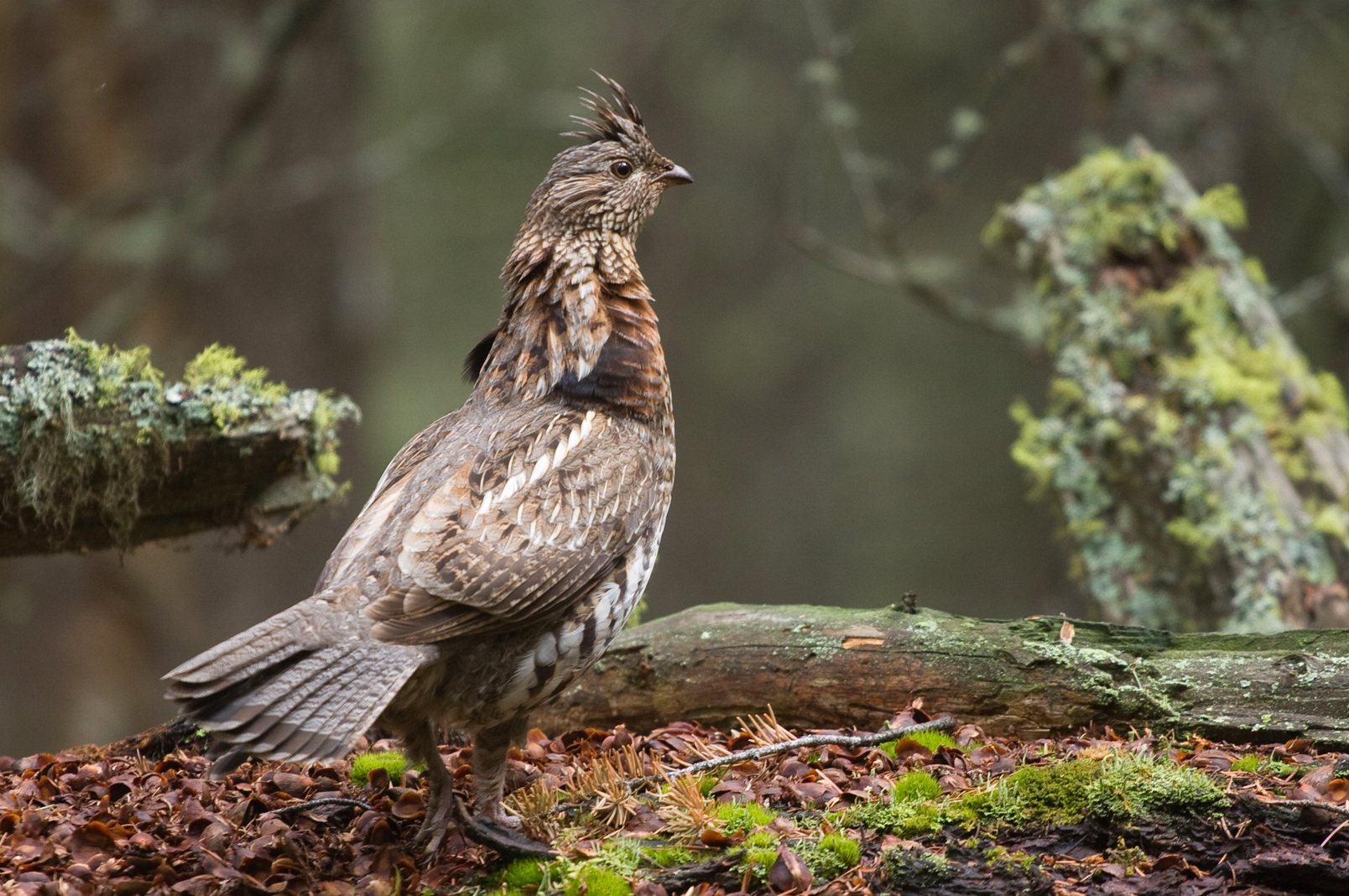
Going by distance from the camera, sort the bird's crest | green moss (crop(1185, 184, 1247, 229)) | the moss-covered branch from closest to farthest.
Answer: the moss-covered branch < the bird's crest < green moss (crop(1185, 184, 1247, 229))

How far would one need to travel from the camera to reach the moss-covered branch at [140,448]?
459 cm

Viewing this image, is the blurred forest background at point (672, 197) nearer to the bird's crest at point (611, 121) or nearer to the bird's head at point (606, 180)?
the bird's head at point (606, 180)

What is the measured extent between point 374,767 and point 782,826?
180 cm

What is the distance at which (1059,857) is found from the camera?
3.24m

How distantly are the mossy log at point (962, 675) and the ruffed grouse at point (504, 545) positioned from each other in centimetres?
71

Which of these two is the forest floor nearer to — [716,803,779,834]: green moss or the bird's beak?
[716,803,779,834]: green moss

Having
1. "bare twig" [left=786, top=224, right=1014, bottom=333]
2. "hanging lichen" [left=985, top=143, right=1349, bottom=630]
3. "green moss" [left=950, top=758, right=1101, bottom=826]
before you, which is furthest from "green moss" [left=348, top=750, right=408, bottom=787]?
"bare twig" [left=786, top=224, right=1014, bottom=333]

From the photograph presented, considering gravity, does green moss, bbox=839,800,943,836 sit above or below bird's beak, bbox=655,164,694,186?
below

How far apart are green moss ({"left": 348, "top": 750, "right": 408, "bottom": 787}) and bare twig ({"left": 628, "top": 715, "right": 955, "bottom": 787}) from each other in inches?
43.0

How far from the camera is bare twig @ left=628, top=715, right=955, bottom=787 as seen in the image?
3910mm

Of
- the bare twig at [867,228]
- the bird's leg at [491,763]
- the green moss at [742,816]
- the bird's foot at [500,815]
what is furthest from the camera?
the bare twig at [867,228]

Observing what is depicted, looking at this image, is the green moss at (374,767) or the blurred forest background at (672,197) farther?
the blurred forest background at (672,197)

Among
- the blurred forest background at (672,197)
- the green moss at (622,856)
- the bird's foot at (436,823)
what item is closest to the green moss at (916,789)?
the green moss at (622,856)

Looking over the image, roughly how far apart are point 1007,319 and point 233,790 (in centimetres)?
553
